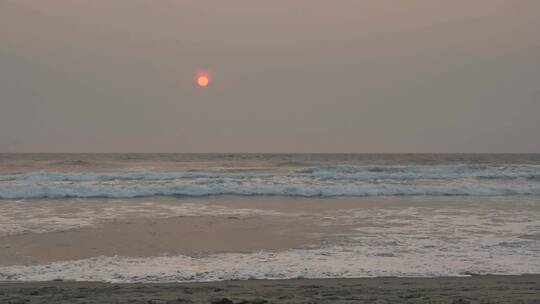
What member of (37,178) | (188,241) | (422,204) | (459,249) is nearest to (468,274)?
(459,249)

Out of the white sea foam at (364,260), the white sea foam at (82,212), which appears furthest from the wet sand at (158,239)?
the white sea foam at (82,212)

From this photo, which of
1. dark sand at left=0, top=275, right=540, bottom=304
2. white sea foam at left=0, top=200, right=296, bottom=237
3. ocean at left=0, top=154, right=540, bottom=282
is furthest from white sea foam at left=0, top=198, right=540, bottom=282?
white sea foam at left=0, top=200, right=296, bottom=237

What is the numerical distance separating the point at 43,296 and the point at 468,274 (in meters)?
5.66

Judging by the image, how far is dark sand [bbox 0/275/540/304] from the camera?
241 inches

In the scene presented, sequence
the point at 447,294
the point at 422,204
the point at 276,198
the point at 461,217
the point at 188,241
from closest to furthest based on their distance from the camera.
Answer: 1. the point at 447,294
2. the point at 188,241
3. the point at 461,217
4. the point at 422,204
5. the point at 276,198

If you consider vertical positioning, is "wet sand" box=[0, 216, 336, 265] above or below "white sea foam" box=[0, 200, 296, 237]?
above

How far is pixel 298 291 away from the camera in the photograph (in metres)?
6.55

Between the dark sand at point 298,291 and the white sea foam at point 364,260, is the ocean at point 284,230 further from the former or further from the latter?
the dark sand at point 298,291

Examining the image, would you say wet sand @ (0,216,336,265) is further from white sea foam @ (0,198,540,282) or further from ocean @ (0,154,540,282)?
white sea foam @ (0,198,540,282)

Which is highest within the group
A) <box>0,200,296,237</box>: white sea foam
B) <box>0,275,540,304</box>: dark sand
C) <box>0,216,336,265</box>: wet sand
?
<box>0,275,540,304</box>: dark sand

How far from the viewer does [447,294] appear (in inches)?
251

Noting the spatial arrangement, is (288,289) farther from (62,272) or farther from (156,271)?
(62,272)

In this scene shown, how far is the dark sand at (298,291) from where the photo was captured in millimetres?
6109

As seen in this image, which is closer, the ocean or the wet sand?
the ocean
